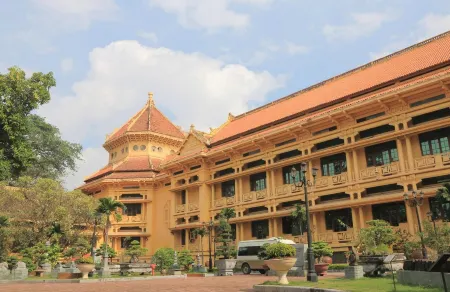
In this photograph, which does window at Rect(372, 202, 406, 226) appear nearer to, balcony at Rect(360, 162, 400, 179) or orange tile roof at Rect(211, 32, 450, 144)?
balcony at Rect(360, 162, 400, 179)

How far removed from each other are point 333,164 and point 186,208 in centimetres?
1495

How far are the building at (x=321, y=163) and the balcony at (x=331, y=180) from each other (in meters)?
0.07

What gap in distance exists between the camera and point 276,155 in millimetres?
31125

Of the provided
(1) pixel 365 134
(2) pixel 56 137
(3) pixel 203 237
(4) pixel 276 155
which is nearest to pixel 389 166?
(1) pixel 365 134

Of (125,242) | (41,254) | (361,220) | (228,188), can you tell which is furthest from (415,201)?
(125,242)

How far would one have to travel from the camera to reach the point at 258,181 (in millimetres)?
33281

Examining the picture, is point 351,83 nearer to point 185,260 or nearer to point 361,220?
point 361,220

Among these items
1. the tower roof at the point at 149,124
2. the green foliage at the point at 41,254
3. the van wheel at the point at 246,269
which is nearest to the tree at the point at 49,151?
the tower roof at the point at 149,124

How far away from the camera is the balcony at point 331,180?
87.7 ft

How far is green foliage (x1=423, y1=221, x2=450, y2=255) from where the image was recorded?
61.9 feet

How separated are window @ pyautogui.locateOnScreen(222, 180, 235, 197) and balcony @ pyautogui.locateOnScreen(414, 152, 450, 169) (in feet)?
51.8

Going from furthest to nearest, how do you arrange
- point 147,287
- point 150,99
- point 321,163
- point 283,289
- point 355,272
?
point 150,99 < point 321,163 < point 147,287 < point 355,272 < point 283,289

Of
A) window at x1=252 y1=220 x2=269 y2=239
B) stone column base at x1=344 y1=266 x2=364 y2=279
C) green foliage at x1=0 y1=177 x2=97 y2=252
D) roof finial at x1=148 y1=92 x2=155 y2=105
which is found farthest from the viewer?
roof finial at x1=148 y1=92 x2=155 y2=105

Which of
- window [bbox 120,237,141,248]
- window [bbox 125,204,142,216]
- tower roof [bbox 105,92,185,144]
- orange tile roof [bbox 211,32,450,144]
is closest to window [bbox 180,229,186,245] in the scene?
window [bbox 120,237,141,248]
